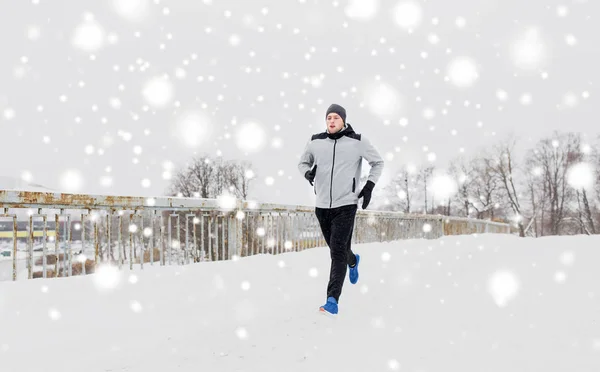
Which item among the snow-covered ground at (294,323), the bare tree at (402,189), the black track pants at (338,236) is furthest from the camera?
the bare tree at (402,189)

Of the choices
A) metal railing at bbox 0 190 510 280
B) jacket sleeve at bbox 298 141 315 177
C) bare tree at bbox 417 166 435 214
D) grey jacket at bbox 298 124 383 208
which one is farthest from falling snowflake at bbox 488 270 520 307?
bare tree at bbox 417 166 435 214

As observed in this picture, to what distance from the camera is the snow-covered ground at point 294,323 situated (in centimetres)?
223

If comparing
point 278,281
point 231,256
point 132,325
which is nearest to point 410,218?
point 231,256

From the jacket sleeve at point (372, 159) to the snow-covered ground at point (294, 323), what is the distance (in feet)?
3.95

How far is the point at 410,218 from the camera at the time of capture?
48.3 feet

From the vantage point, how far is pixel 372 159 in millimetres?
3928

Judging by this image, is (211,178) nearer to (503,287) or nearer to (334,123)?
(334,123)

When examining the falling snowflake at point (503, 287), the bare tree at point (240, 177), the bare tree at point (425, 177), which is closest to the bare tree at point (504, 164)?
the bare tree at point (425, 177)

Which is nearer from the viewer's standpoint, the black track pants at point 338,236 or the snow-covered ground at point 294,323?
the snow-covered ground at point 294,323

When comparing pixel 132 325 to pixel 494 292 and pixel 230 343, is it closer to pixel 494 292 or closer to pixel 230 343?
pixel 230 343

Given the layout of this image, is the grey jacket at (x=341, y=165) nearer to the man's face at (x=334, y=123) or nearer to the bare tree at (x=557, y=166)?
the man's face at (x=334, y=123)

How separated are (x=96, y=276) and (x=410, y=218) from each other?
12205mm

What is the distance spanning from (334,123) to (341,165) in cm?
44

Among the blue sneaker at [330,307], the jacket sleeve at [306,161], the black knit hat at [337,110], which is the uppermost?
the black knit hat at [337,110]
